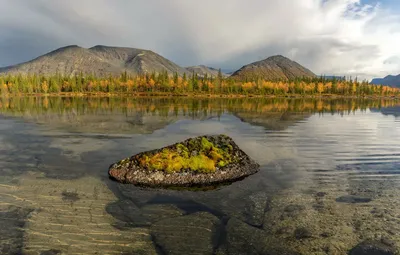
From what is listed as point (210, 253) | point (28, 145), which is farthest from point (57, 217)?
point (28, 145)

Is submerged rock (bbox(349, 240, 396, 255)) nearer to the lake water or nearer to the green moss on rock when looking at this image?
the lake water


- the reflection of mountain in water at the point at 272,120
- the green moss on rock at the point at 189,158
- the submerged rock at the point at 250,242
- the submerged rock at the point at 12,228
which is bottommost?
the submerged rock at the point at 250,242

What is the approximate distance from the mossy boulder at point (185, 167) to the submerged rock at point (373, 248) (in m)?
9.96

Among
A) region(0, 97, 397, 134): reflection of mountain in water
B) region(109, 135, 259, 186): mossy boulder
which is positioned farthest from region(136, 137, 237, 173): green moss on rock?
region(0, 97, 397, 134): reflection of mountain in water

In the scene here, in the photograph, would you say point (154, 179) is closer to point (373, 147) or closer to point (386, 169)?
point (386, 169)

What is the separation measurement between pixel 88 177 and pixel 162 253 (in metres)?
11.6

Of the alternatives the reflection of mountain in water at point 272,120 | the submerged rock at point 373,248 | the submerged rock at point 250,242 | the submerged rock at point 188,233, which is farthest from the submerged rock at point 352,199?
the reflection of mountain in water at point 272,120

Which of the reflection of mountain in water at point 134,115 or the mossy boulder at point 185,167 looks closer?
the mossy boulder at point 185,167

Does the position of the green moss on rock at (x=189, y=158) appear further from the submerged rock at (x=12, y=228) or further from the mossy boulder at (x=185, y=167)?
the submerged rock at (x=12, y=228)

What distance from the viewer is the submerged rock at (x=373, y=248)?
11492mm

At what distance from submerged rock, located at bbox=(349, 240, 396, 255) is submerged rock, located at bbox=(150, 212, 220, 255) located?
5798 millimetres

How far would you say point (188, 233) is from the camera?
13.0 m

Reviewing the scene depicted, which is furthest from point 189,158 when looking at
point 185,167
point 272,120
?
point 272,120

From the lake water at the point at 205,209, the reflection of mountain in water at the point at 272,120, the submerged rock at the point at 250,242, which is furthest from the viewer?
the reflection of mountain in water at the point at 272,120
